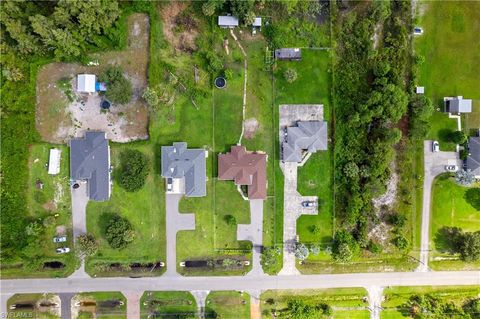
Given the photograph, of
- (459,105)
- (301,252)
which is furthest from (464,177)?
(301,252)

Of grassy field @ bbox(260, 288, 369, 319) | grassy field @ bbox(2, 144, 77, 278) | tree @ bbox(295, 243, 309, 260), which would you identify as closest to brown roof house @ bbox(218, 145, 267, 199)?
tree @ bbox(295, 243, 309, 260)

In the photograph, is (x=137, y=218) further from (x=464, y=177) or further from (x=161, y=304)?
(x=464, y=177)

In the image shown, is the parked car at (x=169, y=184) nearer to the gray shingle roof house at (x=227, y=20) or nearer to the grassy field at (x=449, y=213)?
the gray shingle roof house at (x=227, y=20)

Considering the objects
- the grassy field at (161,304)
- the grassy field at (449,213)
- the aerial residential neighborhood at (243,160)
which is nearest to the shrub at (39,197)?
the aerial residential neighborhood at (243,160)

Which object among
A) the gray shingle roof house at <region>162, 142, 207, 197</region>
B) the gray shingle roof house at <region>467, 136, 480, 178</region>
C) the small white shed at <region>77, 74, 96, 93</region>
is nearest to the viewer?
the small white shed at <region>77, 74, 96, 93</region>

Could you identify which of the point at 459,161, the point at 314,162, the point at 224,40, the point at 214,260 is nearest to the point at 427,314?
the point at 459,161

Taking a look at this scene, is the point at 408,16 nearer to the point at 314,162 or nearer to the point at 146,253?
the point at 314,162

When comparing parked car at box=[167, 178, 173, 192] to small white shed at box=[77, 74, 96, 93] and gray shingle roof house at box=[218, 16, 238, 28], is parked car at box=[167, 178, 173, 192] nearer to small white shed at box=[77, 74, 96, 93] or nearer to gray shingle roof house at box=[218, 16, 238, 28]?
small white shed at box=[77, 74, 96, 93]
